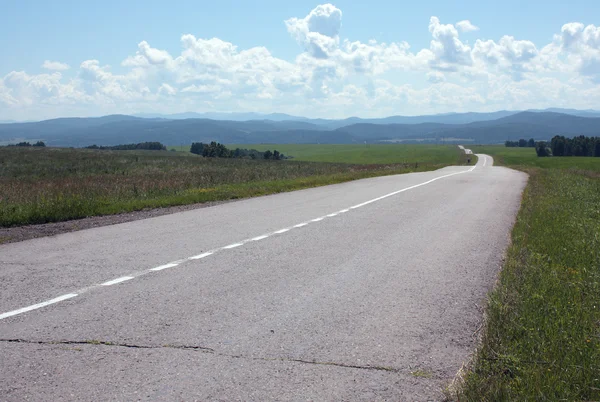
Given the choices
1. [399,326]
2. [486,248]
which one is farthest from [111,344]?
[486,248]

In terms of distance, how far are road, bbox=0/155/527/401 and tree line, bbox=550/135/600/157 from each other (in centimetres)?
12853

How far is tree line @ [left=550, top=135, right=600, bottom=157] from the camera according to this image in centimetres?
12794

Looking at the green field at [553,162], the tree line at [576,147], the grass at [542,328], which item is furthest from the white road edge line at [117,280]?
the tree line at [576,147]

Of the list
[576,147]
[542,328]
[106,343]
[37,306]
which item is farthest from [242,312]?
[576,147]

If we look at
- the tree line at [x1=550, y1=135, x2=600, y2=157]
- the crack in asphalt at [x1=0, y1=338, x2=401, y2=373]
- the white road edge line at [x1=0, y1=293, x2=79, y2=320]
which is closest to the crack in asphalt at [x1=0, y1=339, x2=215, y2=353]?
the crack in asphalt at [x1=0, y1=338, x2=401, y2=373]

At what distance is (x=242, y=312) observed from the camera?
6.37m

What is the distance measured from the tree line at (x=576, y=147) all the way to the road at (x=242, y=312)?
422 ft

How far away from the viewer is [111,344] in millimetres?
5328

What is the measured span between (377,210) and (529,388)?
39.7ft

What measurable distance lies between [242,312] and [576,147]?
137 meters

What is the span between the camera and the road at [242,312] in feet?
15.0

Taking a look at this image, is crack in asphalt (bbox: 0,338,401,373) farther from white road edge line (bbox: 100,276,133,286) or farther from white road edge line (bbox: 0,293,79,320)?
white road edge line (bbox: 100,276,133,286)

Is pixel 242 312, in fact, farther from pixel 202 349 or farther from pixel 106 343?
pixel 106 343

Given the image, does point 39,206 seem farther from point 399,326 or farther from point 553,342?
point 553,342
